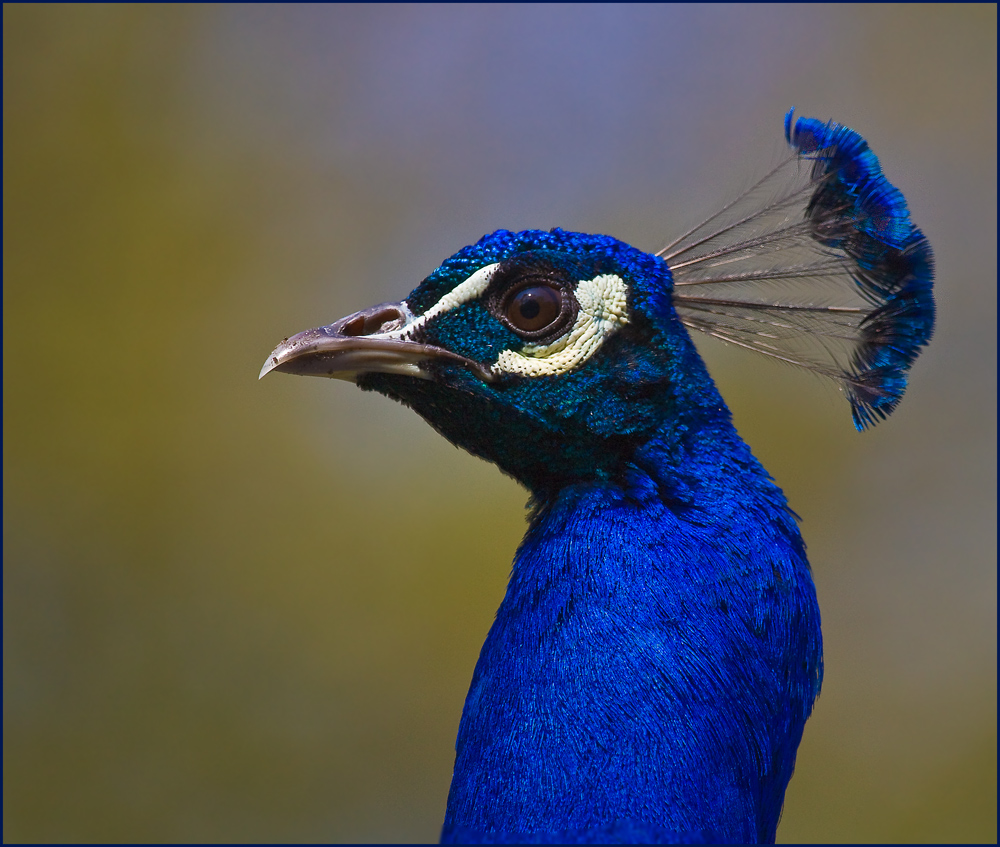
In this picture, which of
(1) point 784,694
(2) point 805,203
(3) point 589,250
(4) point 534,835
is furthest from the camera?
(2) point 805,203

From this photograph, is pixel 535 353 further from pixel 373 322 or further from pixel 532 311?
pixel 373 322

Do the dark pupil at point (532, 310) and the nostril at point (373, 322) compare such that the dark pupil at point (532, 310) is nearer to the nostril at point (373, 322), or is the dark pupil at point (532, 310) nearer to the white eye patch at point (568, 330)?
the white eye patch at point (568, 330)

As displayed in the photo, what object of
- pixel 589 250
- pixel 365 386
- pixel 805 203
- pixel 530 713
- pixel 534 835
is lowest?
pixel 534 835

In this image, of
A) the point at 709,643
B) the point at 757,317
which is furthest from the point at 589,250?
the point at 709,643

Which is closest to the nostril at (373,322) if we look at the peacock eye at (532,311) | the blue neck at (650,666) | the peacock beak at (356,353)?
the peacock beak at (356,353)

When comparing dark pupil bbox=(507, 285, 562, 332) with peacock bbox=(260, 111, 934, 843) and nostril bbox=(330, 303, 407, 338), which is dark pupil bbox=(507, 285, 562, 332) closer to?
peacock bbox=(260, 111, 934, 843)

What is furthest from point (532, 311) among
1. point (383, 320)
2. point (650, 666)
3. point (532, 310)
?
point (650, 666)

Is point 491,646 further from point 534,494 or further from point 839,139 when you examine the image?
point 839,139
